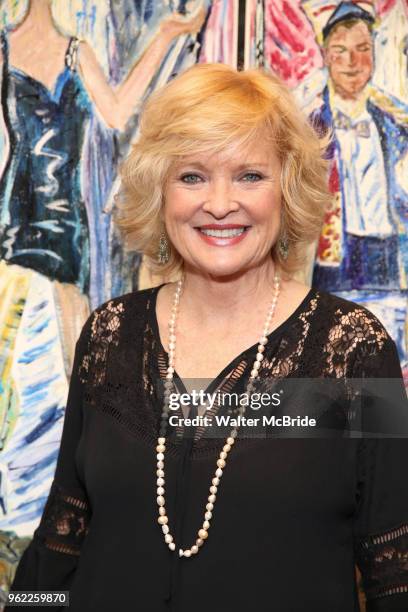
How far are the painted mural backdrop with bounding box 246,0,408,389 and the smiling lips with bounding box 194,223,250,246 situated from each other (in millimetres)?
623

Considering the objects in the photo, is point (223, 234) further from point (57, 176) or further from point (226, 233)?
point (57, 176)

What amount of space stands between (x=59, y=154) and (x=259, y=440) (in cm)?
105

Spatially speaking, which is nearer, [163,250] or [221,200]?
[221,200]

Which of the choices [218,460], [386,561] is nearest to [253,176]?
[218,460]

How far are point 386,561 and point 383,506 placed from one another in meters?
0.11

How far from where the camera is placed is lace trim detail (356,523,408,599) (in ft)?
5.06

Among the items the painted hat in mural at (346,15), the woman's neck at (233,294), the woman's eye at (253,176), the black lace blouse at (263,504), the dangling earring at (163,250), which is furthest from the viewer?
the painted hat in mural at (346,15)

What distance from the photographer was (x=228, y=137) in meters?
1.60

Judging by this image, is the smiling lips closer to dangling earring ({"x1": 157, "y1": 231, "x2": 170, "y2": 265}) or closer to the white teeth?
the white teeth

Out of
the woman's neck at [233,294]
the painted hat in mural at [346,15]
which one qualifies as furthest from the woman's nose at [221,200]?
the painted hat in mural at [346,15]

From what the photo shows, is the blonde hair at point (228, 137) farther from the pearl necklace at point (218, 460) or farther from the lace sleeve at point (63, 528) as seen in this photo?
the lace sleeve at point (63, 528)

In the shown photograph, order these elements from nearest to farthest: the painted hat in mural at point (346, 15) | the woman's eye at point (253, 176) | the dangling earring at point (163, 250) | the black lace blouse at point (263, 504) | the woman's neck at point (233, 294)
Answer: the black lace blouse at point (263, 504)
the woman's eye at point (253, 176)
the woman's neck at point (233, 294)
the dangling earring at point (163, 250)
the painted hat in mural at point (346, 15)

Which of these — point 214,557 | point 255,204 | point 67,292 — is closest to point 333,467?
point 214,557

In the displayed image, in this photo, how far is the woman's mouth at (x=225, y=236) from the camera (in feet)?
5.48
